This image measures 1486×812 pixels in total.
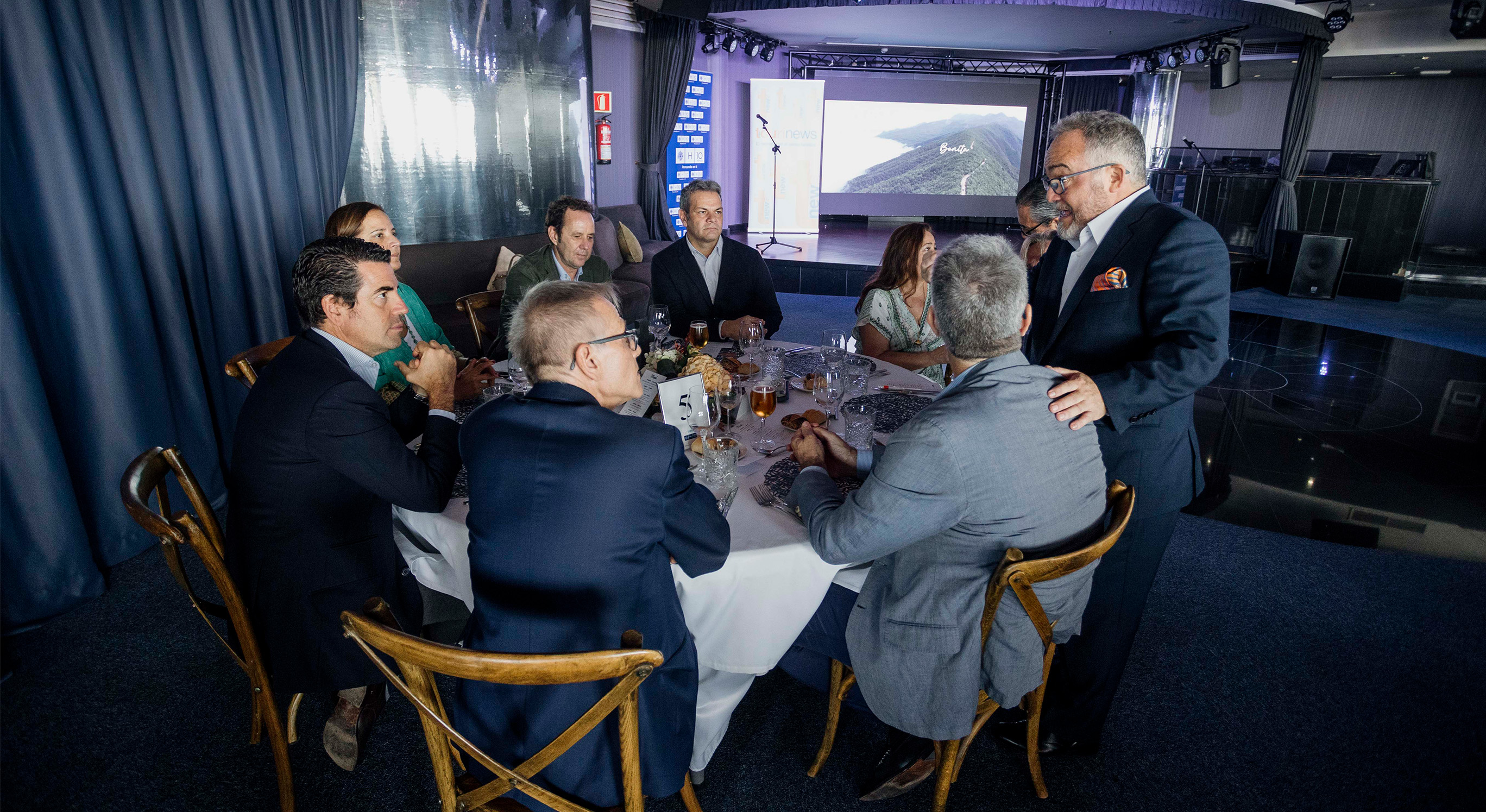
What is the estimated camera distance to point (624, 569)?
4.38 ft

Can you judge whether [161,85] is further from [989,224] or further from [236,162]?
[989,224]

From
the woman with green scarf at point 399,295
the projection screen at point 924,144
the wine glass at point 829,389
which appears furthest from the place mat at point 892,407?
the projection screen at point 924,144

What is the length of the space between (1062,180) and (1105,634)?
1.25m

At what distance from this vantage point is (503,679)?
1090mm

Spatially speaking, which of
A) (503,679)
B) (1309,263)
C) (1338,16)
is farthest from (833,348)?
(1338,16)

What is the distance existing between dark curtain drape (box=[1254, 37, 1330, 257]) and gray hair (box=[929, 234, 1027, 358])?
1047 centimetres

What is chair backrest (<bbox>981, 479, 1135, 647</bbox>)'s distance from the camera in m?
1.43

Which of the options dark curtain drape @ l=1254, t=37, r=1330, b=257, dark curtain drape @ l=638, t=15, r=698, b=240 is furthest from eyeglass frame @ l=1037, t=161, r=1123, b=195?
dark curtain drape @ l=1254, t=37, r=1330, b=257

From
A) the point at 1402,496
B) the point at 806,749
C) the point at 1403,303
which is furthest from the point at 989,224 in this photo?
the point at 806,749

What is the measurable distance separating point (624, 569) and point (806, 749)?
1181mm

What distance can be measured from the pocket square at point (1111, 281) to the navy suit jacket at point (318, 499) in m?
1.71

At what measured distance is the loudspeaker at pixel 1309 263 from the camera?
8.87 meters

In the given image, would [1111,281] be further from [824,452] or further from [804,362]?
[804,362]

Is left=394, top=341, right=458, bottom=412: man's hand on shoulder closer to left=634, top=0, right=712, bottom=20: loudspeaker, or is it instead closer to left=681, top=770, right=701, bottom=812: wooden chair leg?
left=681, top=770, right=701, bottom=812: wooden chair leg
